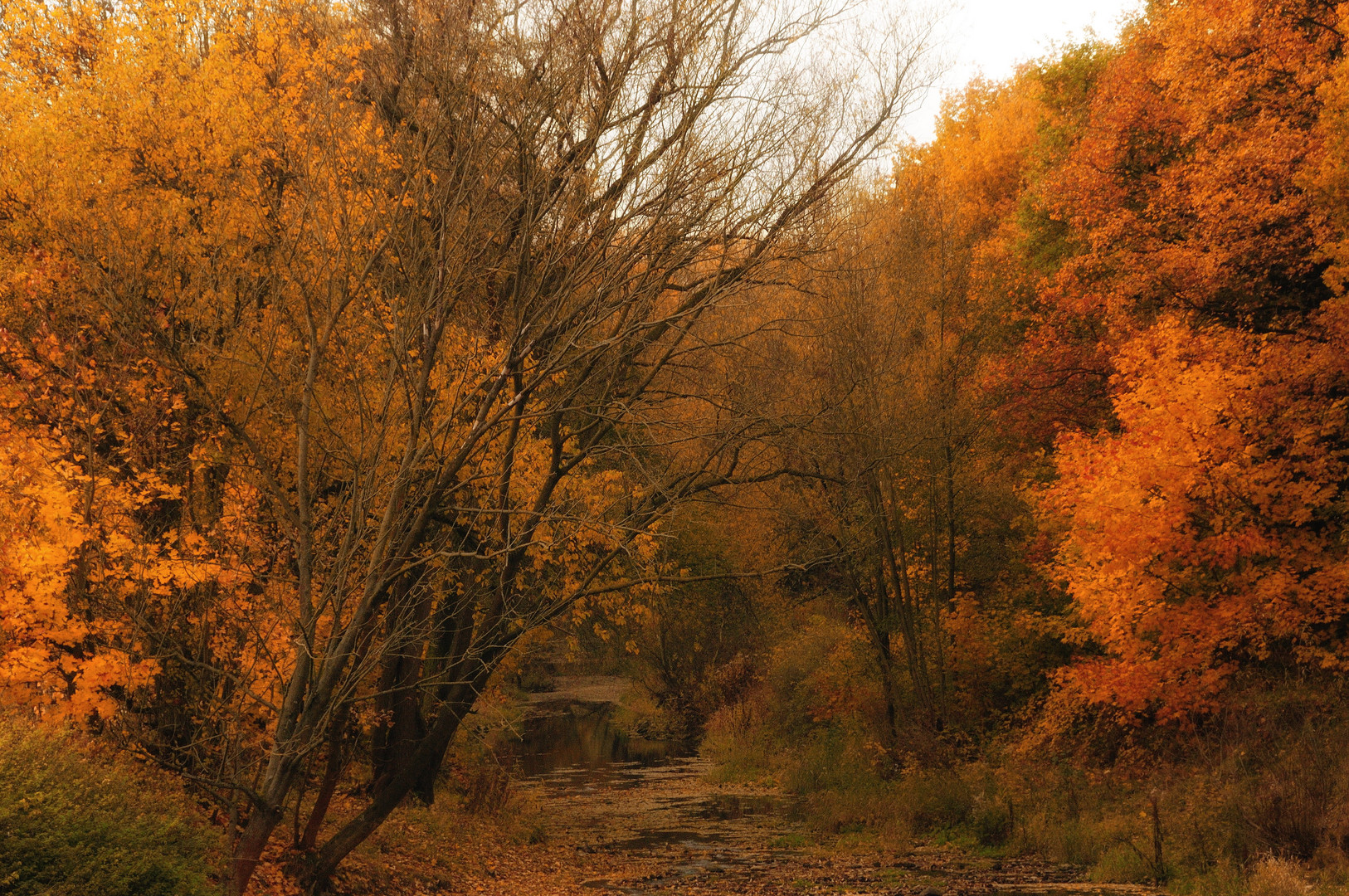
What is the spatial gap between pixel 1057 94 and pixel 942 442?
455 inches

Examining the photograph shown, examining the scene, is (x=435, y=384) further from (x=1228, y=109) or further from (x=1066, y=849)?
(x=1228, y=109)

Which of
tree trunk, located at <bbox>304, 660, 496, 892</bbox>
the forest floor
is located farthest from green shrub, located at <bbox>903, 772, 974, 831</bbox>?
tree trunk, located at <bbox>304, 660, 496, 892</bbox>

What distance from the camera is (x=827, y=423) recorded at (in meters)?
16.2

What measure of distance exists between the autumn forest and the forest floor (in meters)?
0.15

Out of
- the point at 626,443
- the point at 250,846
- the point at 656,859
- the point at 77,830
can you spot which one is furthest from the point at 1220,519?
the point at 77,830

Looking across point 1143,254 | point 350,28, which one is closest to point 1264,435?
point 1143,254

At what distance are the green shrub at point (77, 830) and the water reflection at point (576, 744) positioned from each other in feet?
40.8

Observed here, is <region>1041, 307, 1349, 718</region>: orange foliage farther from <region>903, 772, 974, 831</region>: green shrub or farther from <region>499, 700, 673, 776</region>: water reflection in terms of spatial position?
<region>499, 700, 673, 776</region>: water reflection

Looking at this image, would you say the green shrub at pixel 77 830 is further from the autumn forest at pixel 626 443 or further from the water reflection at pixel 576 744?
the water reflection at pixel 576 744

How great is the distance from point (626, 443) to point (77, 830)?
5.73 metres

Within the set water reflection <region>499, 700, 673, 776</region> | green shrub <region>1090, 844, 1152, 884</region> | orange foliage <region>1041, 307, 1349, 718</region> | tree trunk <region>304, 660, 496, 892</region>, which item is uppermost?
orange foliage <region>1041, 307, 1349, 718</region>

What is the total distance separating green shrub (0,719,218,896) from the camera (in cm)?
728

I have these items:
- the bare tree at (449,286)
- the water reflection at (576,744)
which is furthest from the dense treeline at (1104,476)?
the water reflection at (576,744)

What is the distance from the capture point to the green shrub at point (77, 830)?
287 inches
